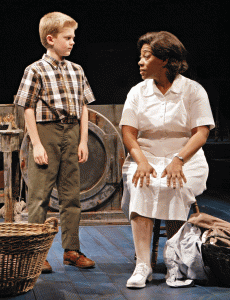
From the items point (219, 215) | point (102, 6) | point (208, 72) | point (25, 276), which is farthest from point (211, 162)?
point (25, 276)

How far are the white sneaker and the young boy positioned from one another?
472mm

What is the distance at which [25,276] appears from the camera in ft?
8.06

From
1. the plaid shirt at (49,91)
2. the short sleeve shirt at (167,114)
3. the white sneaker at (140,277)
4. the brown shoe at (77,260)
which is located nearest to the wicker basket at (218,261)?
the white sneaker at (140,277)

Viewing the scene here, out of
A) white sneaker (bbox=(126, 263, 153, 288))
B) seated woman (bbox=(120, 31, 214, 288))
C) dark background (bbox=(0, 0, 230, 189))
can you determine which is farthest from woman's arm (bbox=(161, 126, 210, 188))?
dark background (bbox=(0, 0, 230, 189))

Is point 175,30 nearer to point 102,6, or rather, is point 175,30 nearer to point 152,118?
point 102,6

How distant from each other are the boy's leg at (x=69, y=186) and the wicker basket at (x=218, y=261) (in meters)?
0.92

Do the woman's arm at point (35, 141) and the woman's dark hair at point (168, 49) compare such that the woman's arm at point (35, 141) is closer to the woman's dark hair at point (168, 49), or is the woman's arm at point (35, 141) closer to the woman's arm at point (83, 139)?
the woman's arm at point (83, 139)

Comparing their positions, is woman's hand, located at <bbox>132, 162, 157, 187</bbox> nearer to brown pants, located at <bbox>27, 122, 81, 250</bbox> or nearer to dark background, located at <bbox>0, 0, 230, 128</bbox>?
brown pants, located at <bbox>27, 122, 81, 250</bbox>

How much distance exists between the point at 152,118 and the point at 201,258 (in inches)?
34.8

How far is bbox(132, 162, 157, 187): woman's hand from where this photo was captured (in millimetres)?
2650

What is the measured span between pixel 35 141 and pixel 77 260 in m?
0.83

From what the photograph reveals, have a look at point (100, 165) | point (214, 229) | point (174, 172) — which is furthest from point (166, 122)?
point (100, 165)

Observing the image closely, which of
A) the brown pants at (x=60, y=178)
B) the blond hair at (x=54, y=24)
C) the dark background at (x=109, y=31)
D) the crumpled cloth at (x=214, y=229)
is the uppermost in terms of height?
the dark background at (x=109, y=31)

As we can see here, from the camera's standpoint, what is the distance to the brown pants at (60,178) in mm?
2959
